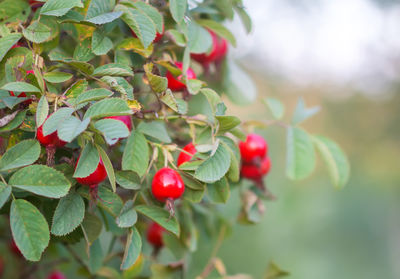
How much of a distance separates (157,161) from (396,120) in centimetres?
562

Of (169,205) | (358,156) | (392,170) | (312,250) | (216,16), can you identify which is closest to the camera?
(169,205)

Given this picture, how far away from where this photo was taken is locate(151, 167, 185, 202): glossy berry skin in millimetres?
716

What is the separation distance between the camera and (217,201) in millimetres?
803

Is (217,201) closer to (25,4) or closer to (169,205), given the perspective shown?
(169,205)

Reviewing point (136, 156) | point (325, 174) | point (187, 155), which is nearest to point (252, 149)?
point (187, 155)

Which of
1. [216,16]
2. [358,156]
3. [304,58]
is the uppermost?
[216,16]

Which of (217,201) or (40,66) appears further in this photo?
(217,201)

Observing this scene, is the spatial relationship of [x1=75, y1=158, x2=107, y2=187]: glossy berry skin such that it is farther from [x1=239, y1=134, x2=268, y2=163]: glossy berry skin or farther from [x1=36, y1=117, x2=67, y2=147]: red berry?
[x1=239, y1=134, x2=268, y2=163]: glossy berry skin

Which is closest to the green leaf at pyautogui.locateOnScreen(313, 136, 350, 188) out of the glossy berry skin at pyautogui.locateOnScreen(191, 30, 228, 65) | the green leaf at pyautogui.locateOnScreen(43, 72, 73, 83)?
the glossy berry skin at pyautogui.locateOnScreen(191, 30, 228, 65)

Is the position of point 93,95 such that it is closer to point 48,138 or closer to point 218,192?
point 48,138

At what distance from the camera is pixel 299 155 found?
1.00 m

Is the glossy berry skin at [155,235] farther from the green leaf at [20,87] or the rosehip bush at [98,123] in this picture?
the green leaf at [20,87]

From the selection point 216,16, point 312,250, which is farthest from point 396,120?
point 216,16

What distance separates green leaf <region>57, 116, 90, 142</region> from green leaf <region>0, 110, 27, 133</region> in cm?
11
